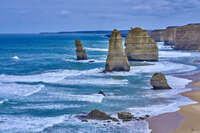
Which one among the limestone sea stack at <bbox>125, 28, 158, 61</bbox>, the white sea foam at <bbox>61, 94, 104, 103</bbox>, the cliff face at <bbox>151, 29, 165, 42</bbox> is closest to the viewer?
the white sea foam at <bbox>61, 94, 104, 103</bbox>

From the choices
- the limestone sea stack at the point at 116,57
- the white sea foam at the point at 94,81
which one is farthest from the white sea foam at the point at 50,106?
the limestone sea stack at the point at 116,57

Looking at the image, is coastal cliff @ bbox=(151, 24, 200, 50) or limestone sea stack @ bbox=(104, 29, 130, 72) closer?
limestone sea stack @ bbox=(104, 29, 130, 72)

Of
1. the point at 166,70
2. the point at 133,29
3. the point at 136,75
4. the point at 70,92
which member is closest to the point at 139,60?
the point at 133,29

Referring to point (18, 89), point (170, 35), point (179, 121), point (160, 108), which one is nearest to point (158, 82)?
point (160, 108)

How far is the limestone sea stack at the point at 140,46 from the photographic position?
2387 inches

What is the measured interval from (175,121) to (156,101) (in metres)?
5.61

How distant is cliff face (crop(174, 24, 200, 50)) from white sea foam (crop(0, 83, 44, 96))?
6092cm

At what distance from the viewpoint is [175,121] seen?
24.7 metres

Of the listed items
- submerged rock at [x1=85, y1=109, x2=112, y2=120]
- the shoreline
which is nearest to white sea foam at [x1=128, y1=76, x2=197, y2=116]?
the shoreline

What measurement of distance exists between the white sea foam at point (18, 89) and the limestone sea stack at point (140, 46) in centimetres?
2750

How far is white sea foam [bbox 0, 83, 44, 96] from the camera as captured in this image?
33.6m

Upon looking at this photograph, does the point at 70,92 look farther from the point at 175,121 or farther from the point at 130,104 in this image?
the point at 175,121

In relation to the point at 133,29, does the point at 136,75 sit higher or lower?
lower

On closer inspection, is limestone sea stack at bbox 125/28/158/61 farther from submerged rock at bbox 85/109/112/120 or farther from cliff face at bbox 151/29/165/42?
cliff face at bbox 151/29/165/42
